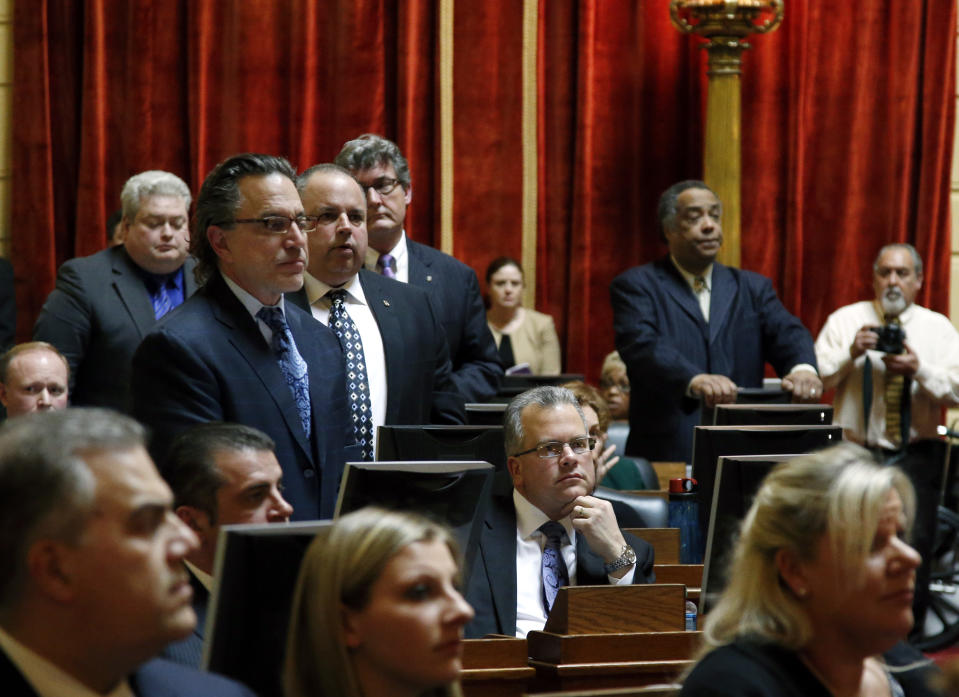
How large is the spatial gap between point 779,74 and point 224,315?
4.92 meters

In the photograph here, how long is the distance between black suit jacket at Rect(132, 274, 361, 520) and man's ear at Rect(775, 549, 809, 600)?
1.27 metres

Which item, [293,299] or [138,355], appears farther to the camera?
[293,299]

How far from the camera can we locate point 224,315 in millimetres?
3066

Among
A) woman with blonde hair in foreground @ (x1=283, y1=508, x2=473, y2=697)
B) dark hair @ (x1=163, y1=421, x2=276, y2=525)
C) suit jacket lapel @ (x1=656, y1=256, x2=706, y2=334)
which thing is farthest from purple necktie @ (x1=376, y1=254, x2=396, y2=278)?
woman with blonde hair in foreground @ (x1=283, y1=508, x2=473, y2=697)

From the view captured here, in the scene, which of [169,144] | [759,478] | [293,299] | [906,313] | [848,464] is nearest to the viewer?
[848,464]

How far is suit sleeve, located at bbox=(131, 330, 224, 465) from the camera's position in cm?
293

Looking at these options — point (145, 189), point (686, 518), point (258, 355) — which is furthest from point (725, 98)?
point (258, 355)

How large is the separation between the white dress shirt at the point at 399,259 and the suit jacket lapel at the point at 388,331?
657 mm

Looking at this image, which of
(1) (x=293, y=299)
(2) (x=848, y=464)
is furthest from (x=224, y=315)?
(2) (x=848, y=464)

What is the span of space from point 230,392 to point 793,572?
138 cm

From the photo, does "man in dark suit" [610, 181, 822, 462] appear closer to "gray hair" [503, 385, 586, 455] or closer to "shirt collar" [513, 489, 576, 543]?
"gray hair" [503, 385, 586, 455]

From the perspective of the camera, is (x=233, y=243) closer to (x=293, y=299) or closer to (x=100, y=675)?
(x=293, y=299)

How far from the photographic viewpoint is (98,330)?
470cm

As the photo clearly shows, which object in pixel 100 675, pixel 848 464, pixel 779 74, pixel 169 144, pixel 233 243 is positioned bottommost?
pixel 100 675
